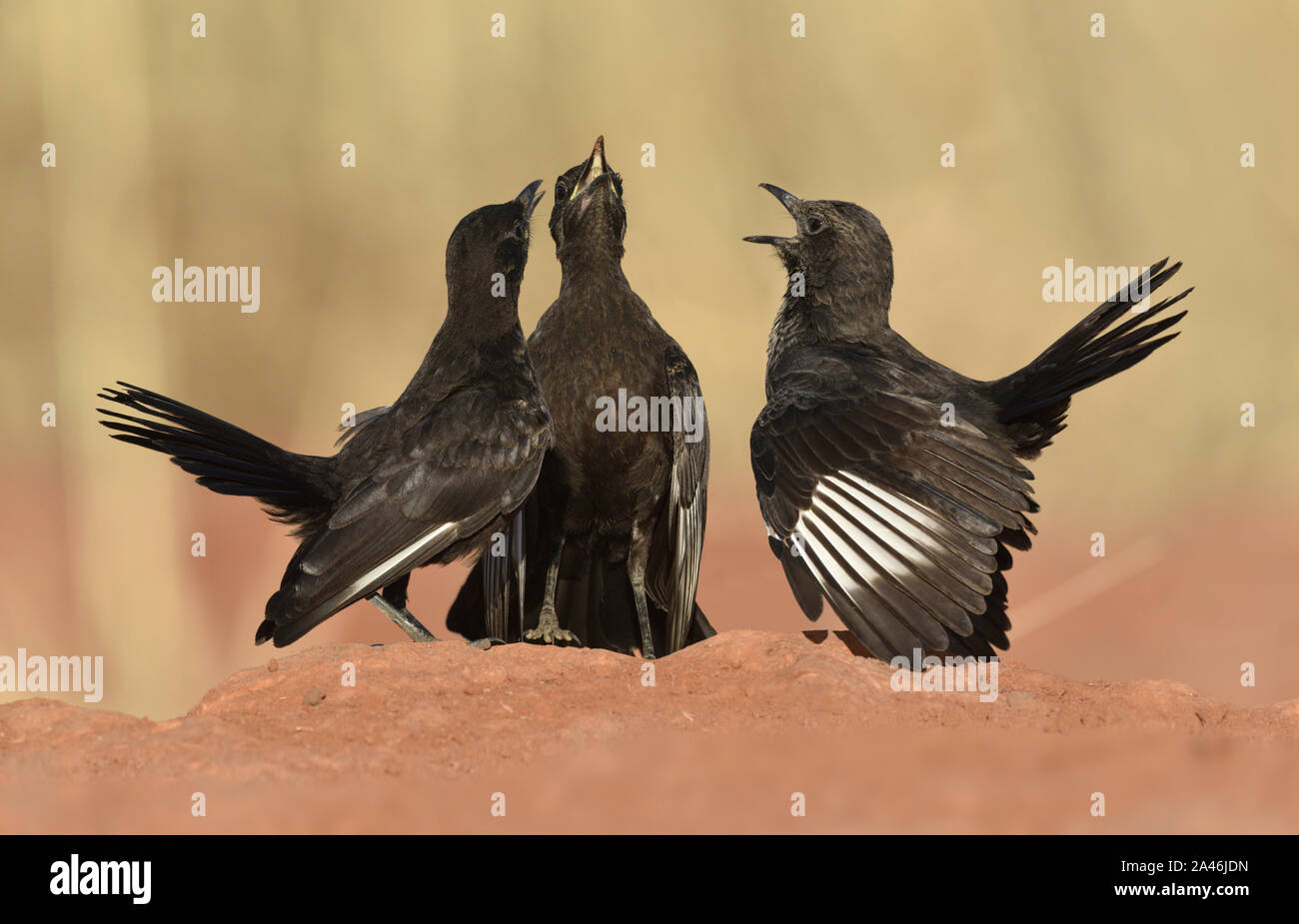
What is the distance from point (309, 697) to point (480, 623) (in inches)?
86.7

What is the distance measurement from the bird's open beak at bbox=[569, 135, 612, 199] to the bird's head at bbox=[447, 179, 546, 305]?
314 millimetres

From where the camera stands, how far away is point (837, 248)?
832cm

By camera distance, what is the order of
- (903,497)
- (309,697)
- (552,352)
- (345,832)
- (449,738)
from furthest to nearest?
(552,352) → (903,497) → (309,697) → (449,738) → (345,832)

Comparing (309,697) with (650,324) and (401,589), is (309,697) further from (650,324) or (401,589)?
(650,324)

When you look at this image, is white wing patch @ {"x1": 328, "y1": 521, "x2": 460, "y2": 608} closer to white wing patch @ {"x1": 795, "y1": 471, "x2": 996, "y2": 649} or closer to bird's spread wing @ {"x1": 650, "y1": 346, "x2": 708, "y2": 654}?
bird's spread wing @ {"x1": 650, "y1": 346, "x2": 708, "y2": 654}

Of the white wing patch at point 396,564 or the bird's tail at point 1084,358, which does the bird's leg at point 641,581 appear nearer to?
the white wing patch at point 396,564

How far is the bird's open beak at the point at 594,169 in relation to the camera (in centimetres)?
761

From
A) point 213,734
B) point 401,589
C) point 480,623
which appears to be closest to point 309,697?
point 213,734

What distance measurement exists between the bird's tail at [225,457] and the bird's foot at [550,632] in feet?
4.28

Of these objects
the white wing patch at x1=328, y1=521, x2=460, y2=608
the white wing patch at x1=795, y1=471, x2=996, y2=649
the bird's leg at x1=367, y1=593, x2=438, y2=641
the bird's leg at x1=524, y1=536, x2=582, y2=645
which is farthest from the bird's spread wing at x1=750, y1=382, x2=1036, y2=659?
the bird's leg at x1=367, y1=593, x2=438, y2=641

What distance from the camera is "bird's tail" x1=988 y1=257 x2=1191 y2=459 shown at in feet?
23.3

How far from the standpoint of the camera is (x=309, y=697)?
19.1 ft

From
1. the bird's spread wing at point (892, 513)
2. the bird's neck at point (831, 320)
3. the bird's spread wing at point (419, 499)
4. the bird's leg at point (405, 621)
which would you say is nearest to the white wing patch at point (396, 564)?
the bird's spread wing at point (419, 499)

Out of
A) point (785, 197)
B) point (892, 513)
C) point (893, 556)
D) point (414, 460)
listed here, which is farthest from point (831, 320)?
point (414, 460)
